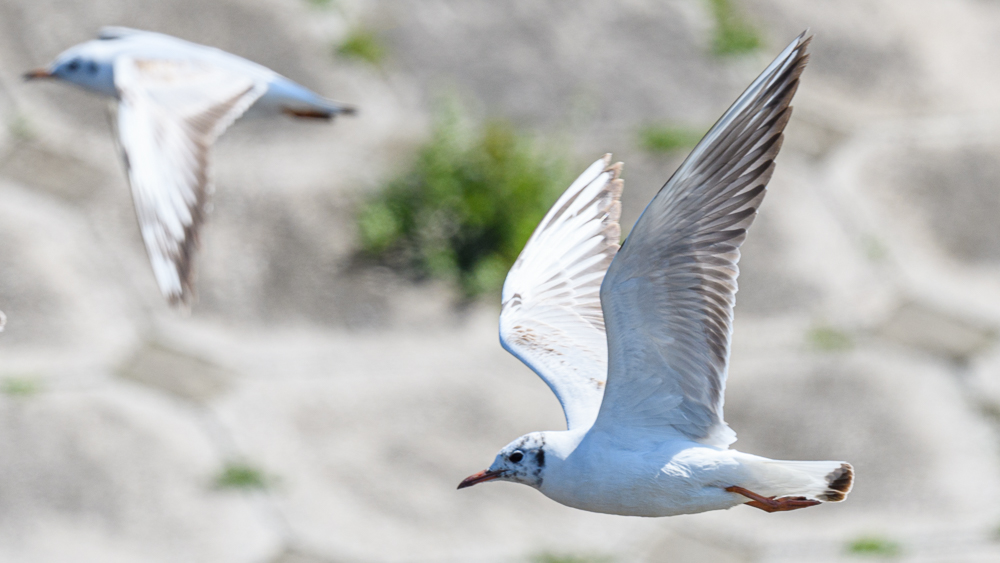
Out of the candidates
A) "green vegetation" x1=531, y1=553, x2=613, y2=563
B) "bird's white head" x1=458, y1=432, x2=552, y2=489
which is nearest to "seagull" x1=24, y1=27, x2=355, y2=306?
A: "bird's white head" x1=458, y1=432, x2=552, y2=489

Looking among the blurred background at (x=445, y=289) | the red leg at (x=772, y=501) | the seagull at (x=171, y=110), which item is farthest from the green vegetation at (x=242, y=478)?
the red leg at (x=772, y=501)

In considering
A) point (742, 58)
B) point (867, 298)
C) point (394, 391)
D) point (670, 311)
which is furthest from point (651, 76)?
point (670, 311)

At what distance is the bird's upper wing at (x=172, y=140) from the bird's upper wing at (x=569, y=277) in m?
0.79

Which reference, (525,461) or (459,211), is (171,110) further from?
(459,211)

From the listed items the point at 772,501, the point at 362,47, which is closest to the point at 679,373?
the point at 772,501

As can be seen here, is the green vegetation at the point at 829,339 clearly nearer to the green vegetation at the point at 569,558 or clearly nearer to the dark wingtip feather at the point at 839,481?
the green vegetation at the point at 569,558

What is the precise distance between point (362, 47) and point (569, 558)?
9.88 feet

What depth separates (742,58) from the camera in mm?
7672

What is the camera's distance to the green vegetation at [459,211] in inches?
249

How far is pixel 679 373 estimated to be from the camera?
2893 millimetres

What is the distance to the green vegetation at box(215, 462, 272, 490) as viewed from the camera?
530 centimetres

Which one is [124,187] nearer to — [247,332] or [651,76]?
[247,332]

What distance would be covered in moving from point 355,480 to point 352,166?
1.83 metres

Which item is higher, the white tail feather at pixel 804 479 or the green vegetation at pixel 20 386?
the green vegetation at pixel 20 386
